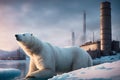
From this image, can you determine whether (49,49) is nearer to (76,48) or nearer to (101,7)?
(76,48)

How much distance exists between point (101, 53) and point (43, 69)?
149 feet

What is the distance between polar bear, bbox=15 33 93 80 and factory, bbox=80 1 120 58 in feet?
140

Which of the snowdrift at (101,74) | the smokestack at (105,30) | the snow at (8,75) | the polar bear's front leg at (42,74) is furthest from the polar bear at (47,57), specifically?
the smokestack at (105,30)

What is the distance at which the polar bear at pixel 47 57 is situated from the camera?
6.41 m

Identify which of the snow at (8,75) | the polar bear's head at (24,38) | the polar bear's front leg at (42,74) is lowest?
the snow at (8,75)

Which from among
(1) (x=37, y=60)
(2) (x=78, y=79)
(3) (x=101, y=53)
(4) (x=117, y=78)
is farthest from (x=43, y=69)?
(3) (x=101, y=53)

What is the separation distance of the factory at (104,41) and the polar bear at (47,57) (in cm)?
4282

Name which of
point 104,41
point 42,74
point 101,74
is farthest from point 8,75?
point 104,41

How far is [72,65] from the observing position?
7496mm

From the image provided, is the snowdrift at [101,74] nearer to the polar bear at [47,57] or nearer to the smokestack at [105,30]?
the polar bear at [47,57]

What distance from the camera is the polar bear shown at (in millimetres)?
6411

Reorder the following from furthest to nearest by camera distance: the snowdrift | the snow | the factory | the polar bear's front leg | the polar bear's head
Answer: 1. the factory
2. the snow
3. the polar bear's head
4. the polar bear's front leg
5. the snowdrift

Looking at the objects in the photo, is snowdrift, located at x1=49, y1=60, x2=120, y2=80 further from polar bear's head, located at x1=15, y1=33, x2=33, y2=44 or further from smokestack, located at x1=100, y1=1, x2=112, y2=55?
smokestack, located at x1=100, y1=1, x2=112, y2=55

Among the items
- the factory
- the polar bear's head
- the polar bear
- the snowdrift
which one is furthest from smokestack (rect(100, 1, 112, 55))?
the snowdrift
